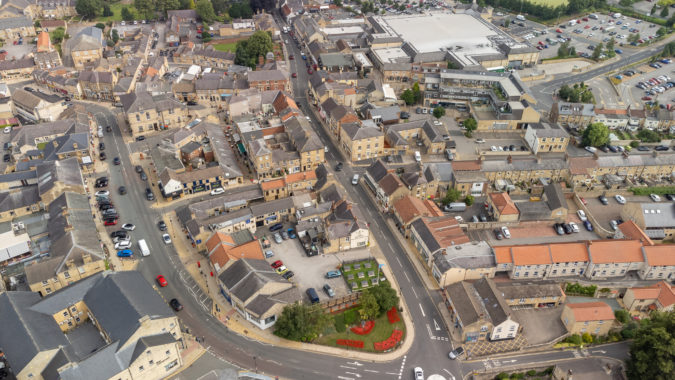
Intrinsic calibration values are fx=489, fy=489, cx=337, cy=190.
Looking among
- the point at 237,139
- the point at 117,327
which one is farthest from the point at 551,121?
the point at 117,327

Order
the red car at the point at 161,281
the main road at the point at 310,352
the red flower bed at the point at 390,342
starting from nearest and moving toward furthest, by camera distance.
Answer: the main road at the point at 310,352 < the red flower bed at the point at 390,342 < the red car at the point at 161,281

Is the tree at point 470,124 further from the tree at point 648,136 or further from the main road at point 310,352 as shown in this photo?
the tree at point 648,136

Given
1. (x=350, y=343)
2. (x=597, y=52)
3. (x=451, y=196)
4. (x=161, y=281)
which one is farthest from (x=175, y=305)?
(x=597, y=52)

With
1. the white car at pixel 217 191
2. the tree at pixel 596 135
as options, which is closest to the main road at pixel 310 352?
the white car at pixel 217 191

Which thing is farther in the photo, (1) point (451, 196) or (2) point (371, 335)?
(1) point (451, 196)

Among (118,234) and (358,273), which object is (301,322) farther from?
(118,234)
